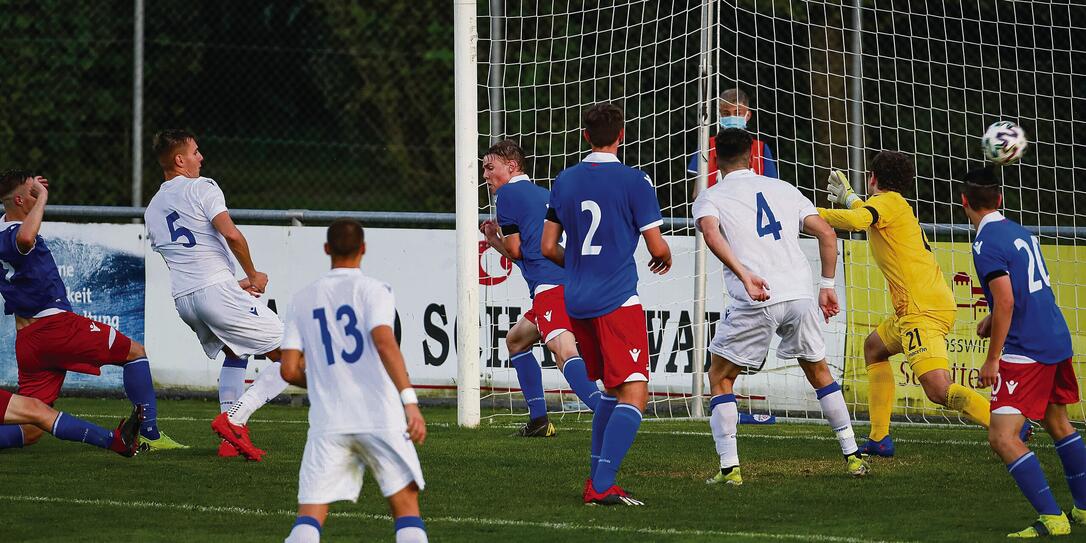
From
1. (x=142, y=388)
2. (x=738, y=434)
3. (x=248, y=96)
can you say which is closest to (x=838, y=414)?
(x=738, y=434)

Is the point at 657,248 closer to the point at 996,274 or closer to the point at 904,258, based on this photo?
the point at 996,274

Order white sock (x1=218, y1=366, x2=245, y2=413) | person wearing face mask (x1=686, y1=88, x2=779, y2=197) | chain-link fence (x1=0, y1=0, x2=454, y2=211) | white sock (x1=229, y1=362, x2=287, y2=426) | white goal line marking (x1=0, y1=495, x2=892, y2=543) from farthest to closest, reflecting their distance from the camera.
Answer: chain-link fence (x1=0, y1=0, x2=454, y2=211) < person wearing face mask (x1=686, y1=88, x2=779, y2=197) < white sock (x1=218, y1=366, x2=245, y2=413) < white sock (x1=229, y1=362, x2=287, y2=426) < white goal line marking (x1=0, y1=495, x2=892, y2=543)

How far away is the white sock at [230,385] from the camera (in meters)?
9.45

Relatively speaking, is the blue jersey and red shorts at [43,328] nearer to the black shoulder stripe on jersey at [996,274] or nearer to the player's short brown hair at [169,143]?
the player's short brown hair at [169,143]

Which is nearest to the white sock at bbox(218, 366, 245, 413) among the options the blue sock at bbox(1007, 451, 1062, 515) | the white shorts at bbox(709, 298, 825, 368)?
the white shorts at bbox(709, 298, 825, 368)

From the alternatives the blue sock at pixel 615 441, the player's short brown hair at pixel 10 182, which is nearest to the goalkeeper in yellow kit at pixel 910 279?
the blue sock at pixel 615 441

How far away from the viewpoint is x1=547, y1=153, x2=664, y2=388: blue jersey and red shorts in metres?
7.25

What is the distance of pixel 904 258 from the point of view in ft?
29.1

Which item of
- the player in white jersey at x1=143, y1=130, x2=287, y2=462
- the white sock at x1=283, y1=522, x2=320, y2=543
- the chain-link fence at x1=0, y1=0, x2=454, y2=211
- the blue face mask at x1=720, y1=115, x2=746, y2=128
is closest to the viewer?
the white sock at x1=283, y1=522, x2=320, y2=543

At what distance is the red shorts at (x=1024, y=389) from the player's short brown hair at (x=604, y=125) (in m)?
2.19

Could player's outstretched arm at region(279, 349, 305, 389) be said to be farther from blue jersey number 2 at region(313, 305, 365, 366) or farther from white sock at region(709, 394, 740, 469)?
white sock at region(709, 394, 740, 469)

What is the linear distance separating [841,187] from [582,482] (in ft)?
7.96

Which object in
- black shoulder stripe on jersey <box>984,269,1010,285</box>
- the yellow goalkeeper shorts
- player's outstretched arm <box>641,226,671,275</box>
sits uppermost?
player's outstretched arm <box>641,226,671,275</box>

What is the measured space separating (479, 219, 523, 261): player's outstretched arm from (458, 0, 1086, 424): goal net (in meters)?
2.66
